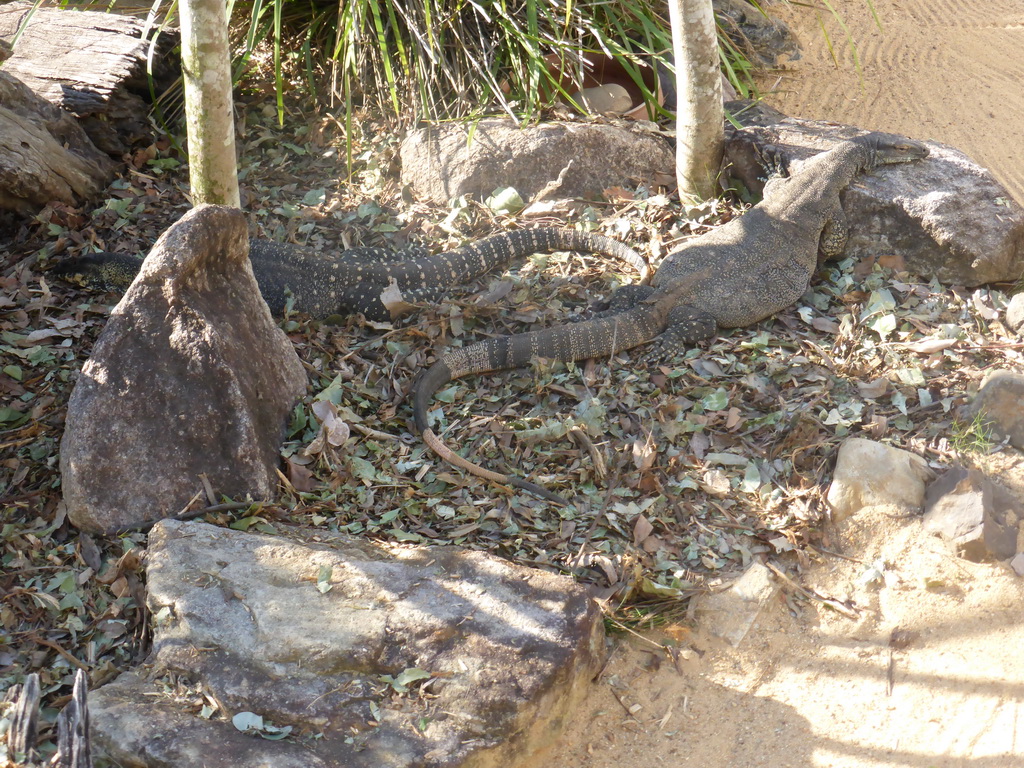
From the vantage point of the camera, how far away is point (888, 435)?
4.36 meters

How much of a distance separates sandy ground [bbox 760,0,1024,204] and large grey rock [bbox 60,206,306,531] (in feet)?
19.0

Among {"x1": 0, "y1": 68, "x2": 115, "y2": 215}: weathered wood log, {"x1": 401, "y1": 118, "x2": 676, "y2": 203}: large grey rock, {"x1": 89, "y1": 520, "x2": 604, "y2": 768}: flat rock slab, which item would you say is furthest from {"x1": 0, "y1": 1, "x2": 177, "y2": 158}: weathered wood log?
{"x1": 89, "y1": 520, "x2": 604, "y2": 768}: flat rock slab

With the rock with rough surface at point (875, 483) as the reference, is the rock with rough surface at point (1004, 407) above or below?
above

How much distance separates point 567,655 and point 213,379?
77.8 inches

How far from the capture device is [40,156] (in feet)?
18.6

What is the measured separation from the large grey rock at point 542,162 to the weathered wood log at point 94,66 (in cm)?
222

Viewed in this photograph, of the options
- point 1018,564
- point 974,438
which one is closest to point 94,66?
point 974,438

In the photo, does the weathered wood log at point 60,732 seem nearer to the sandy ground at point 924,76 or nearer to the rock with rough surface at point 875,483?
the rock with rough surface at point 875,483

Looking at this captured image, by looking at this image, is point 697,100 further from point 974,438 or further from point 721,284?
point 974,438

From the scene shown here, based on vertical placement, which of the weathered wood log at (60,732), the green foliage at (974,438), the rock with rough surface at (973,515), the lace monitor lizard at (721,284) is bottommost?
the rock with rough surface at (973,515)

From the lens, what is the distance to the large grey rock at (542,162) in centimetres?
617

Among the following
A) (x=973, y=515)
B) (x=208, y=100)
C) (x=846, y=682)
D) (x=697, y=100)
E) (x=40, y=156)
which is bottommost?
(x=846, y=682)

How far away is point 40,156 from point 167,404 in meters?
2.91

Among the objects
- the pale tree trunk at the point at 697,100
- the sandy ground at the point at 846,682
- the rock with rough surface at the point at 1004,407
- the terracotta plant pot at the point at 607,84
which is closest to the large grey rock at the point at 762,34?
the terracotta plant pot at the point at 607,84
